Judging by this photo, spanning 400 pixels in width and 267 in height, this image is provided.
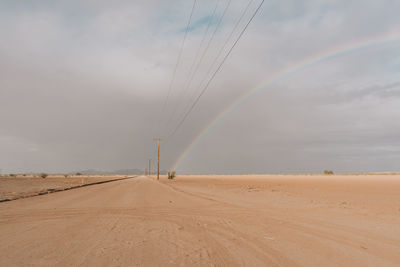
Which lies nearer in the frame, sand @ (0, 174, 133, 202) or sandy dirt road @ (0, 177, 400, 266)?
sandy dirt road @ (0, 177, 400, 266)

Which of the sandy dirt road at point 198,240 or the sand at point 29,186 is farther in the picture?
the sand at point 29,186

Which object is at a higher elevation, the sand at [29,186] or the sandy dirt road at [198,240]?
the sand at [29,186]

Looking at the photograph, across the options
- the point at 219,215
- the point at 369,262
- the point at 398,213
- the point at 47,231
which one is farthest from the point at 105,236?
the point at 398,213

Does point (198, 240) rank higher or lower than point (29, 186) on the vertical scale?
lower

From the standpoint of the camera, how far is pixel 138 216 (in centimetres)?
1074

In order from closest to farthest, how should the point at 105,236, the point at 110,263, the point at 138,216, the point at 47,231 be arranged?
the point at 110,263 < the point at 105,236 < the point at 47,231 < the point at 138,216

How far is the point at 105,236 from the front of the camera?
289 inches

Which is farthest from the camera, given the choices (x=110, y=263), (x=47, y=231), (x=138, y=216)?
(x=138, y=216)

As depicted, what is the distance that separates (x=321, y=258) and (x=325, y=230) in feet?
9.85

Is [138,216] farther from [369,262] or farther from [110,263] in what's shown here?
[369,262]

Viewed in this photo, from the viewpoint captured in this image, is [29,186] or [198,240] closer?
[198,240]

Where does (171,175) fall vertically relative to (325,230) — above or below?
above

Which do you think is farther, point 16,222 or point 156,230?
point 16,222

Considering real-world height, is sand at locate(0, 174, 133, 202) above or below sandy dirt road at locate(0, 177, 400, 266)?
above
